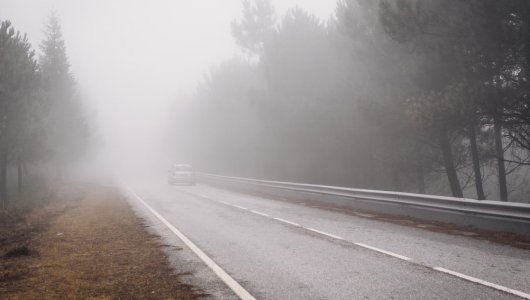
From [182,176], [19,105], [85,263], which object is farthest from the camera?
[182,176]

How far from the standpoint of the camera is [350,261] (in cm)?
650

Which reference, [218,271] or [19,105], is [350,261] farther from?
[19,105]

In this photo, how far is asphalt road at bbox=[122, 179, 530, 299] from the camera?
16.2 feet

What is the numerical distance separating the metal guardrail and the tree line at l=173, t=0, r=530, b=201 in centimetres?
329

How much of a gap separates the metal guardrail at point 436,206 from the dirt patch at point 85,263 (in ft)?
22.5

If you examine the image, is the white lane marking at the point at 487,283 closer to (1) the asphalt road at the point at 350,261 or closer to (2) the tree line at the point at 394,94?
(1) the asphalt road at the point at 350,261

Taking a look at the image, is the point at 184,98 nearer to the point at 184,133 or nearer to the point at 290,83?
the point at 184,133

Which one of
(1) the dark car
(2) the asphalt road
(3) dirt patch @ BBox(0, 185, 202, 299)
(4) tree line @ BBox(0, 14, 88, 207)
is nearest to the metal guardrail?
(2) the asphalt road

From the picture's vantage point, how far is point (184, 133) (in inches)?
2665

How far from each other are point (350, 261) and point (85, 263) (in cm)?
442

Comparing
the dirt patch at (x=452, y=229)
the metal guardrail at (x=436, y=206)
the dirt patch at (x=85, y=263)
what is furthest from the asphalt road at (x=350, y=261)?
the metal guardrail at (x=436, y=206)

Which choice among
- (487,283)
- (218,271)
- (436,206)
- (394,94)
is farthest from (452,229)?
(394,94)

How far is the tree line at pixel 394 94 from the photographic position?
42.7ft

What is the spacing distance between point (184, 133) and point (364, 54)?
52636mm
